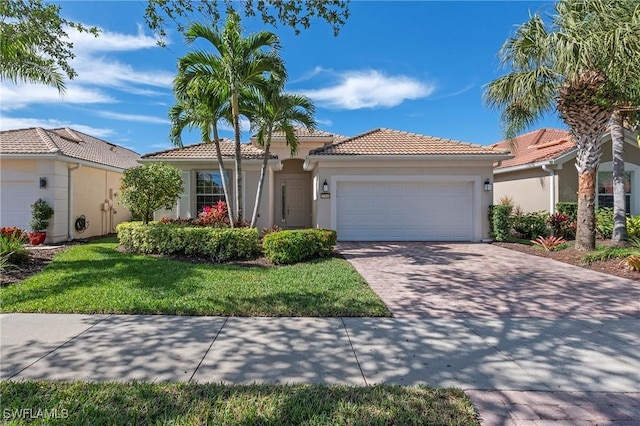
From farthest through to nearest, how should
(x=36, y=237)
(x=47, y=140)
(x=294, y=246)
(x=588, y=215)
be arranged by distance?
(x=47, y=140) < (x=36, y=237) < (x=588, y=215) < (x=294, y=246)

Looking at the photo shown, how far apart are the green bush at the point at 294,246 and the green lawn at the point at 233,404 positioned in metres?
5.49

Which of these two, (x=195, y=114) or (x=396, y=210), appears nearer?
(x=195, y=114)

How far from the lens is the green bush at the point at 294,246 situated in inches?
332

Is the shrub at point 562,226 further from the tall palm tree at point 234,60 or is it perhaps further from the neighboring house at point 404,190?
the tall palm tree at point 234,60

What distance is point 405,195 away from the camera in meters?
12.8

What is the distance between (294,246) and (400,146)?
722cm

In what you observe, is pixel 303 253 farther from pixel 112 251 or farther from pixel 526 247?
pixel 526 247

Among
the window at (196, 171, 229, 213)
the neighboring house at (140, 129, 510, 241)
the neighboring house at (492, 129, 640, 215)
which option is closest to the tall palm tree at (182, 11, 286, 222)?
the neighboring house at (140, 129, 510, 241)

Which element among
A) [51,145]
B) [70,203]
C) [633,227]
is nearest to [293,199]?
[70,203]

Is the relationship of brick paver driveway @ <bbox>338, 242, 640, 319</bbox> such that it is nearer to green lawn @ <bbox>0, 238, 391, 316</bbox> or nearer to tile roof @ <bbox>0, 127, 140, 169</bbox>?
green lawn @ <bbox>0, 238, 391, 316</bbox>

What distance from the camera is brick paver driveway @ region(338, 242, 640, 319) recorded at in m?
5.17

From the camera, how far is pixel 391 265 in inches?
336

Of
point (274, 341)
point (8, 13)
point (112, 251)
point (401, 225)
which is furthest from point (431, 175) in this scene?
point (8, 13)

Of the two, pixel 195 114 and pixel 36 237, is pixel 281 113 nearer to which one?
pixel 195 114
